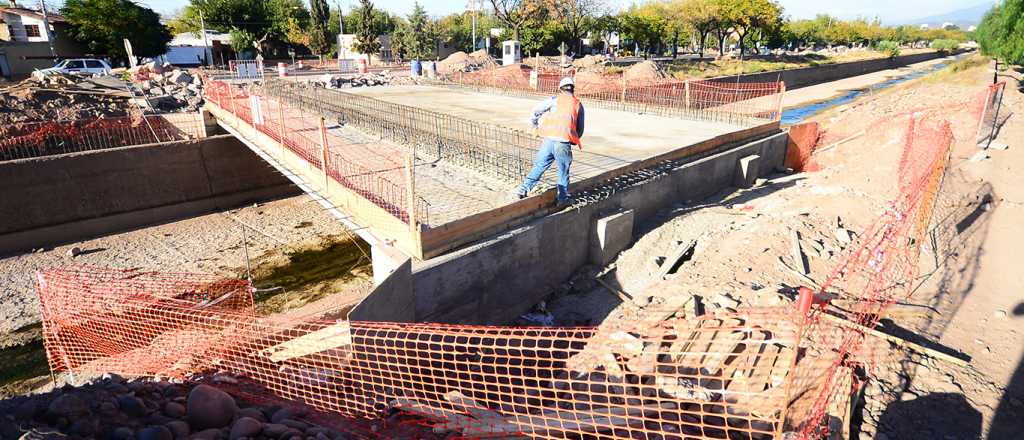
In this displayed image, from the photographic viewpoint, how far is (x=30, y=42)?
3197 cm

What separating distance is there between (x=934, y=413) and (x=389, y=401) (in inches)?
188

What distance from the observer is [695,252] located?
7.87m

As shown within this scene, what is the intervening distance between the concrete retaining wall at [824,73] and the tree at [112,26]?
3470 cm

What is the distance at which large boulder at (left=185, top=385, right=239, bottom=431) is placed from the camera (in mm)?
3496

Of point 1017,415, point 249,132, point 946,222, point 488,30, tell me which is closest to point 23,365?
point 249,132

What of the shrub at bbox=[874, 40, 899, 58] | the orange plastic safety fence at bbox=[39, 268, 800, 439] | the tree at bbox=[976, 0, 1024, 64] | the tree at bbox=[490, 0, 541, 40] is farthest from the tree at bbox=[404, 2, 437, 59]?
the shrub at bbox=[874, 40, 899, 58]

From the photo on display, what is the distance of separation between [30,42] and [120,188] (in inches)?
1113

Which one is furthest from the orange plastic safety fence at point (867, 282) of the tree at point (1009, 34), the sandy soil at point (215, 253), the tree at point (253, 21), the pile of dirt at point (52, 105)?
the tree at point (253, 21)

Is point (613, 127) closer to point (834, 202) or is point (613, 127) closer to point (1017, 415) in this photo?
point (834, 202)

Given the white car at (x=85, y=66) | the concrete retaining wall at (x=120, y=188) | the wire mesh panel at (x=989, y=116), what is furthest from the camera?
the white car at (x=85, y=66)

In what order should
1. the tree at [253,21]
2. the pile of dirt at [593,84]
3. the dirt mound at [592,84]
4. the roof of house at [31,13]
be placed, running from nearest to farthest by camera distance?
1. the pile of dirt at [593,84]
2. the dirt mound at [592,84]
3. the roof of house at [31,13]
4. the tree at [253,21]

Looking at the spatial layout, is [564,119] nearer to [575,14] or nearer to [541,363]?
[541,363]

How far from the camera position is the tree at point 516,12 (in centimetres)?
4100

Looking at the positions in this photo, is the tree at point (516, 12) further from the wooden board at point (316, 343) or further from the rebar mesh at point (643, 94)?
the wooden board at point (316, 343)
